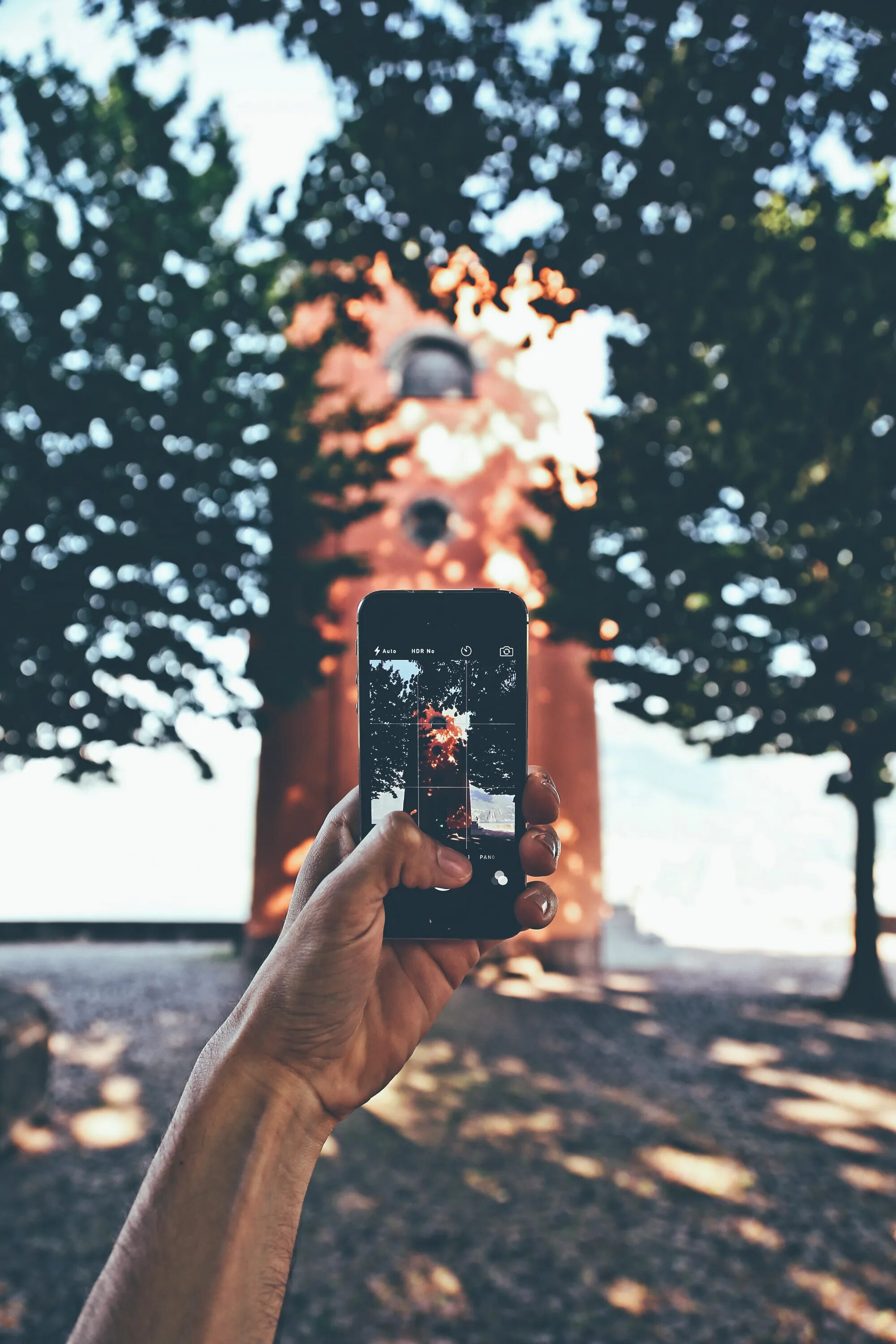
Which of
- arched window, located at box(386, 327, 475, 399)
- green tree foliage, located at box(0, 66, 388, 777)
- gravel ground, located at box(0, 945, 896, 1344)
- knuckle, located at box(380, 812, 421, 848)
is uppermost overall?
arched window, located at box(386, 327, 475, 399)

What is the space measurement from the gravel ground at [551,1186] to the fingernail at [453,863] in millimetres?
3694

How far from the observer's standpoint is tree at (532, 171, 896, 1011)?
8.09 metres

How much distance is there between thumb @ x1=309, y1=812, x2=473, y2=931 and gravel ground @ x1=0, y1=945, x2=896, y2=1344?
3758 millimetres

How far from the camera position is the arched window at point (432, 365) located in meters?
12.7

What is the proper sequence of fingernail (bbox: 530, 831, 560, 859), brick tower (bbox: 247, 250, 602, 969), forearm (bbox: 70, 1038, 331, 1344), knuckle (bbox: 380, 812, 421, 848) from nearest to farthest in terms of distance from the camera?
1. forearm (bbox: 70, 1038, 331, 1344)
2. knuckle (bbox: 380, 812, 421, 848)
3. fingernail (bbox: 530, 831, 560, 859)
4. brick tower (bbox: 247, 250, 602, 969)

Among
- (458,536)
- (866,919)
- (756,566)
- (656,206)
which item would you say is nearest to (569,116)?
(656,206)

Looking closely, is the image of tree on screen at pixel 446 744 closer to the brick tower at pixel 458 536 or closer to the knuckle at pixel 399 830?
the knuckle at pixel 399 830

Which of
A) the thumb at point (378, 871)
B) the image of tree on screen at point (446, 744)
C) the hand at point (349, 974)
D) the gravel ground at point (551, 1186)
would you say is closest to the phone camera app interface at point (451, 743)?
the image of tree on screen at point (446, 744)

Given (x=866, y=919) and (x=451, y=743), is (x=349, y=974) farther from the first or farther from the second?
(x=866, y=919)

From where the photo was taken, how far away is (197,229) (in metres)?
8.12

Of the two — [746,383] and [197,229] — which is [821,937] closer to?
[746,383]

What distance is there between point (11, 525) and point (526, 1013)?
7606mm

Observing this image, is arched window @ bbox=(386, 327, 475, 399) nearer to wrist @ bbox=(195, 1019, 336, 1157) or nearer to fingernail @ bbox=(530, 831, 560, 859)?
fingernail @ bbox=(530, 831, 560, 859)

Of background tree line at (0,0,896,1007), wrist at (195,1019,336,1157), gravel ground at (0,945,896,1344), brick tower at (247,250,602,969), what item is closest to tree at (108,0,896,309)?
background tree line at (0,0,896,1007)
